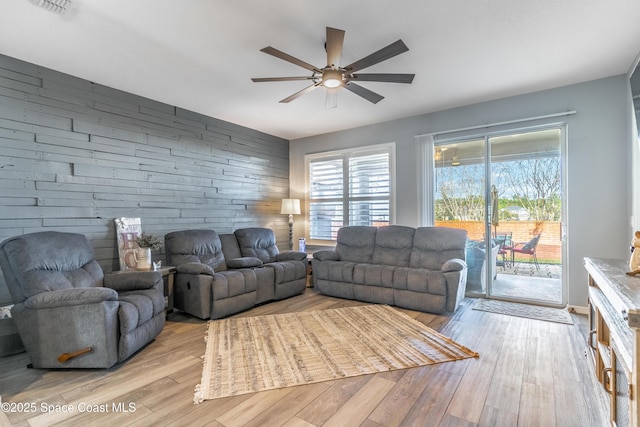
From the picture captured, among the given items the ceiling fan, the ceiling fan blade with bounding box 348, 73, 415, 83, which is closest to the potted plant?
the ceiling fan

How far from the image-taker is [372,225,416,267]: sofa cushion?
4.27 meters

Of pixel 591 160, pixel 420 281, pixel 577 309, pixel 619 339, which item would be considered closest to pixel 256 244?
pixel 420 281

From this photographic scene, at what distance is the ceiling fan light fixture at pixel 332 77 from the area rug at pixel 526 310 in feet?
10.2

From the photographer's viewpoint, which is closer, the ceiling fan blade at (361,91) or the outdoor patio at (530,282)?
the ceiling fan blade at (361,91)

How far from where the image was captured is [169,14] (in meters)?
2.26

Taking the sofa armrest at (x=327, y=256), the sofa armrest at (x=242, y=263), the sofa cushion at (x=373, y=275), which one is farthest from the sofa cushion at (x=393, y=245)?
the sofa armrest at (x=242, y=263)

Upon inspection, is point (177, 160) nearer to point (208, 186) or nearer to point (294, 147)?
point (208, 186)

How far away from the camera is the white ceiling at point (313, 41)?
2197mm

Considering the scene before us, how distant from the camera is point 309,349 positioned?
2594mm

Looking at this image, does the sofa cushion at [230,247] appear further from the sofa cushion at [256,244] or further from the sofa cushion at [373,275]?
the sofa cushion at [373,275]

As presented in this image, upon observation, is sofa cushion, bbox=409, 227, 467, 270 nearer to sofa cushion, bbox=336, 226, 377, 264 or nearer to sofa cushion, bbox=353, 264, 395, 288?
sofa cushion, bbox=353, 264, 395, 288

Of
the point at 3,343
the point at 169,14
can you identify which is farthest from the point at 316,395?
the point at 169,14

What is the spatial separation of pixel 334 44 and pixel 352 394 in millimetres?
2438

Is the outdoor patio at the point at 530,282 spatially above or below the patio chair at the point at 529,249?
below
